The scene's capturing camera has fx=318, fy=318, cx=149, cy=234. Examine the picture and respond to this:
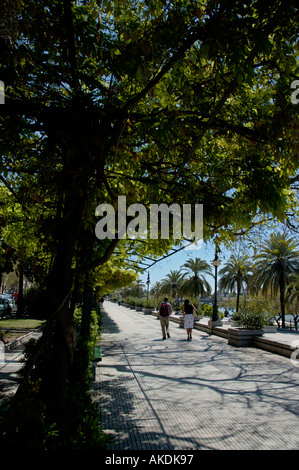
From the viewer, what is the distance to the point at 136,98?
260 cm

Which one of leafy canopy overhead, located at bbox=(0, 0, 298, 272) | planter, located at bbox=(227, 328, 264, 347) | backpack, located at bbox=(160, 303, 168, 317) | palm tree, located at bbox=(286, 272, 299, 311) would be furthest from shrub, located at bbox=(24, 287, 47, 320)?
leafy canopy overhead, located at bbox=(0, 0, 298, 272)

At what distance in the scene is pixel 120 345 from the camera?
501 inches

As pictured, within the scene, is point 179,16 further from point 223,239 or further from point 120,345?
point 120,345

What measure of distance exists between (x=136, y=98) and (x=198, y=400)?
18.9ft

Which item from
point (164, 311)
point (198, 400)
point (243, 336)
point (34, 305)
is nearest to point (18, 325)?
point (34, 305)

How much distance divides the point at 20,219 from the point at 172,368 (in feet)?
18.7

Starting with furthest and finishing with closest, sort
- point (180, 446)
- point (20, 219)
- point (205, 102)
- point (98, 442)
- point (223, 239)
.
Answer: point (20, 219), point (223, 239), point (180, 446), point (205, 102), point (98, 442)

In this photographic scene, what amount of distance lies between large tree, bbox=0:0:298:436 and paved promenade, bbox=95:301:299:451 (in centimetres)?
245

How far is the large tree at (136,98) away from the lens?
8.54 ft

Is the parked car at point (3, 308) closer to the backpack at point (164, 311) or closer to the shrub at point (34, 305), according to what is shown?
the shrub at point (34, 305)

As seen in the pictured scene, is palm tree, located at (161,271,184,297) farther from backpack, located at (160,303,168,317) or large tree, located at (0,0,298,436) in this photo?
large tree, located at (0,0,298,436)

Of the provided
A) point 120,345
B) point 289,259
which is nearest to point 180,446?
point 120,345

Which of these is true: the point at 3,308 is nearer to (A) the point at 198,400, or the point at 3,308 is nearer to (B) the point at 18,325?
(B) the point at 18,325

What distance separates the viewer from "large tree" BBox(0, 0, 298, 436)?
260 cm
